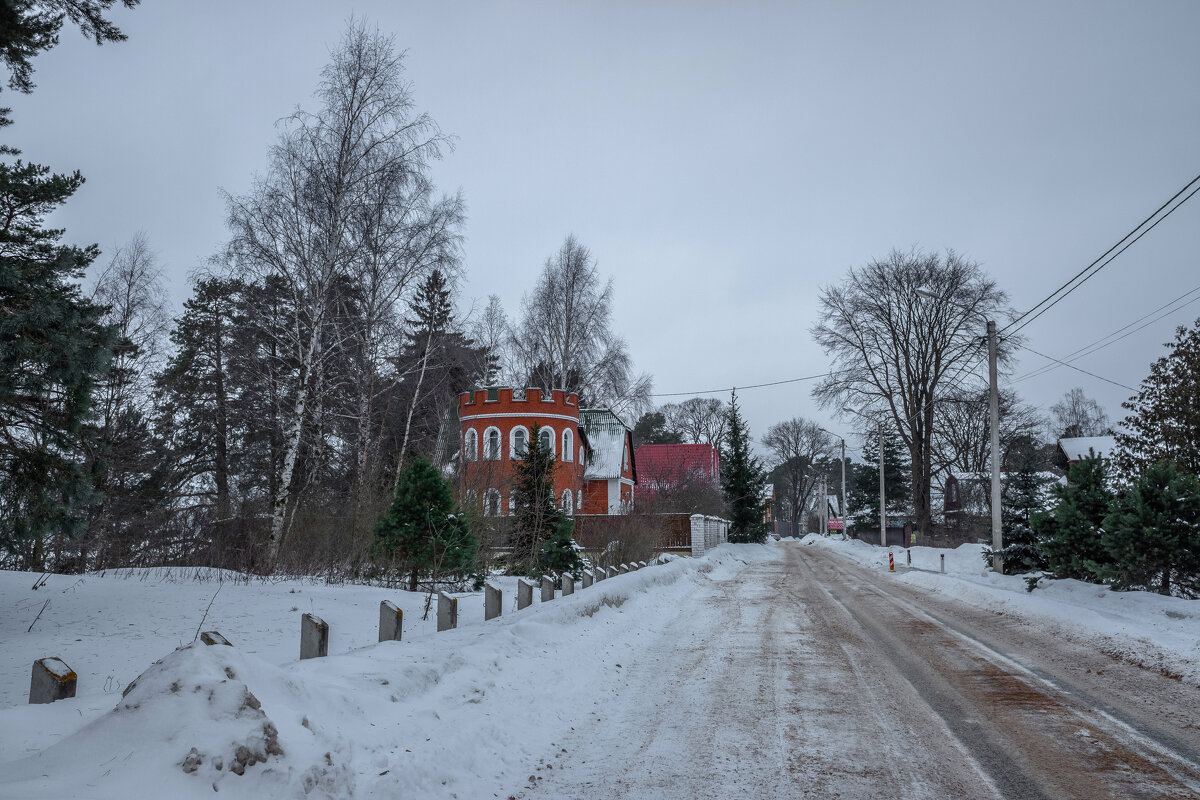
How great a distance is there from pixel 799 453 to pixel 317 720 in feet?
285

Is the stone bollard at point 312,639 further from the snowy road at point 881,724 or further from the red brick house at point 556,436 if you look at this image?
the red brick house at point 556,436

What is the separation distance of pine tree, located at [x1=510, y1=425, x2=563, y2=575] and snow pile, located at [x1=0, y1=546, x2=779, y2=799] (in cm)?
664

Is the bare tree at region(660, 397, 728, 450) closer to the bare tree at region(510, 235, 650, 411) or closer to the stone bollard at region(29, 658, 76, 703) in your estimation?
the bare tree at region(510, 235, 650, 411)

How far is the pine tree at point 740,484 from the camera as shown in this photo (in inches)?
1855

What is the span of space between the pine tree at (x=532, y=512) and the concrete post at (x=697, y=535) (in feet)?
50.0

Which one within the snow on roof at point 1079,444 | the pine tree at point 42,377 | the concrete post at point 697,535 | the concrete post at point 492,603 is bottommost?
the concrete post at point 697,535

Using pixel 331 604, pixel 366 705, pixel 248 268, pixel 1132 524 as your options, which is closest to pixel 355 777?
pixel 366 705

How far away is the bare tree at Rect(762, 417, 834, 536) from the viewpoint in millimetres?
85938

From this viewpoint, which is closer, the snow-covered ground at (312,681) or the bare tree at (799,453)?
the snow-covered ground at (312,681)

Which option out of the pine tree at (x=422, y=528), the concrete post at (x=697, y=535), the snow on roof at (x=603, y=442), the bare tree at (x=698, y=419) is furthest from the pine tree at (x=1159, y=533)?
the bare tree at (x=698, y=419)

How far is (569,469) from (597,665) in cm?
2862

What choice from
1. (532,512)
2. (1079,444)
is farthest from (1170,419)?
(1079,444)

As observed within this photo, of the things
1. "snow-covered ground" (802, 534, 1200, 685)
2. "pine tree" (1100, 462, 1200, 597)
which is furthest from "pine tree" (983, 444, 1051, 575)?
"pine tree" (1100, 462, 1200, 597)

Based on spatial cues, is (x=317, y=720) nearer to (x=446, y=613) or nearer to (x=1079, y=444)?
(x=446, y=613)
